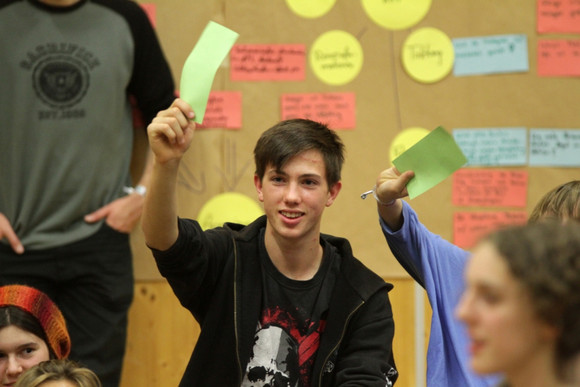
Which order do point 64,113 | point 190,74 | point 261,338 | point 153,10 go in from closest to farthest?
point 190,74 < point 261,338 < point 64,113 < point 153,10

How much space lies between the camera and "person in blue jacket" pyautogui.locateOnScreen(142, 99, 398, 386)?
6.14 ft

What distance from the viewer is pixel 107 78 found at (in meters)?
2.74

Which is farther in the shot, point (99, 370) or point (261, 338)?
point (99, 370)

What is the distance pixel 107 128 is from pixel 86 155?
127mm

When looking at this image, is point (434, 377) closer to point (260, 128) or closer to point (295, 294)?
point (295, 294)

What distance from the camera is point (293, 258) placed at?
2.03 meters

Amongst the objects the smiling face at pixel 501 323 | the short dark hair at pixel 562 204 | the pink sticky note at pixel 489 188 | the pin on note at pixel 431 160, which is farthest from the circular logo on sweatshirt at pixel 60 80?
the smiling face at pixel 501 323

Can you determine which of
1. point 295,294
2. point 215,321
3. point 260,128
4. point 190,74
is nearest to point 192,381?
point 215,321

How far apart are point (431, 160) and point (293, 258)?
467 millimetres

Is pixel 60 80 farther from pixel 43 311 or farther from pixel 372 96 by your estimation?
pixel 372 96

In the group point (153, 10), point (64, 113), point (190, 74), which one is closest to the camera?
point (190, 74)

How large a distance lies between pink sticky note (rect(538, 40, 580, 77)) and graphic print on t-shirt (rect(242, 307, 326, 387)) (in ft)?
5.33

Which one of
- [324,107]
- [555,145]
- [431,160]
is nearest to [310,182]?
[431,160]

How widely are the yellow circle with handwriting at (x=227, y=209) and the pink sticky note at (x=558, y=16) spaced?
1.35 metres
